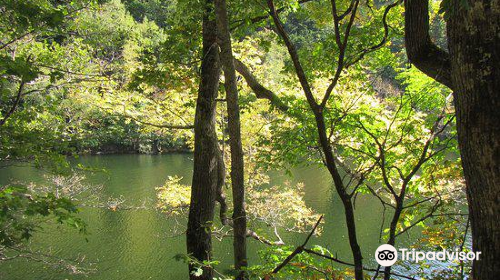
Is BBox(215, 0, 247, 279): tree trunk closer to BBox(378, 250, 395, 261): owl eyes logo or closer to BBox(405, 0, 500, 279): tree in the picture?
BBox(378, 250, 395, 261): owl eyes logo

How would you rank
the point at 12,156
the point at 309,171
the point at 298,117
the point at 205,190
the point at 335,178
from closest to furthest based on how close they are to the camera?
the point at 335,178 < the point at 12,156 < the point at 205,190 < the point at 298,117 < the point at 309,171

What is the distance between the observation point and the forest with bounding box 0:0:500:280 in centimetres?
143

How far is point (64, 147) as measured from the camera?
294 centimetres

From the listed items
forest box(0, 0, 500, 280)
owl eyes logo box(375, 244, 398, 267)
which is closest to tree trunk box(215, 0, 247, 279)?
forest box(0, 0, 500, 280)

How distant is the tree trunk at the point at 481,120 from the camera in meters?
1.33

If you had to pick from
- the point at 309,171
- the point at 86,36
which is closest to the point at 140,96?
the point at 86,36

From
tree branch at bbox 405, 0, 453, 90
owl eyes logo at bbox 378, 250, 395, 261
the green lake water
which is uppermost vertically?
tree branch at bbox 405, 0, 453, 90

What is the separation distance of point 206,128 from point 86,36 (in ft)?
8.72

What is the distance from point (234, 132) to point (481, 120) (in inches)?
66.9

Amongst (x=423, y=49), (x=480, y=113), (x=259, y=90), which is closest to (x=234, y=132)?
(x=423, y=49)

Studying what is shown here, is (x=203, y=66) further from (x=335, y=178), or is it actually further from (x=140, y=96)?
(x=335, y=178)

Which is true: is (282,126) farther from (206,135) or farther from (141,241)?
(141,241)

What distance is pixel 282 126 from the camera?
4.38 m

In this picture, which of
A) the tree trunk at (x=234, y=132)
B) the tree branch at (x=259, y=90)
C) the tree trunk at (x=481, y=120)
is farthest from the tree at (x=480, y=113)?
the tree branch at (x=259, y=90)
